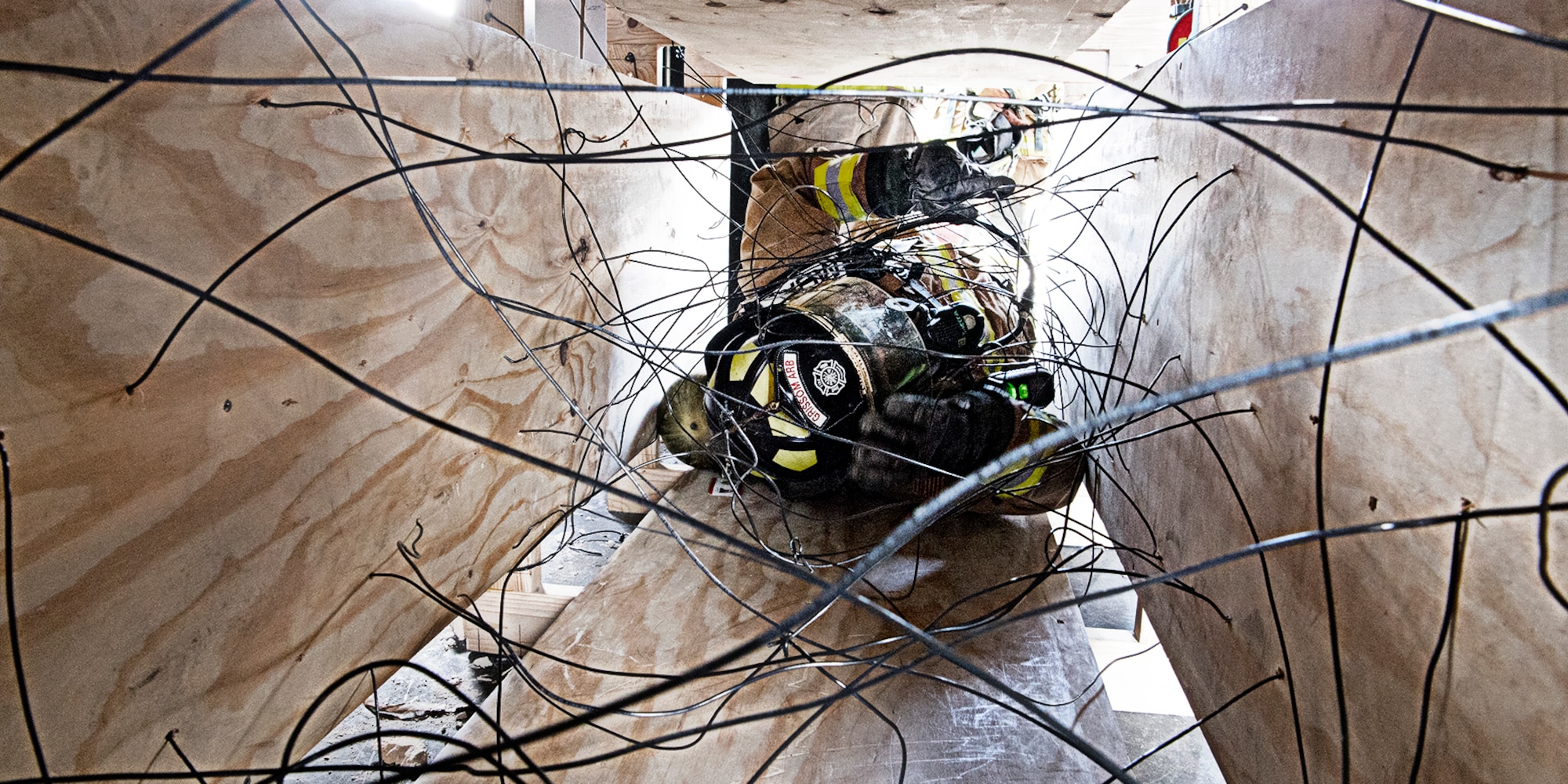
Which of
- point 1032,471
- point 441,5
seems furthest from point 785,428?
point 441,5

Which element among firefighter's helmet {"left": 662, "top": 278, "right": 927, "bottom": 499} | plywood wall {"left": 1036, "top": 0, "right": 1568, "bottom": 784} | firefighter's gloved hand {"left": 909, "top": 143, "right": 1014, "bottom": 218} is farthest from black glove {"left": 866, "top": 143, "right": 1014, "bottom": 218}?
plywood wall {"left": 1036, "top": 0, "right": 1568, "bottom": 784}

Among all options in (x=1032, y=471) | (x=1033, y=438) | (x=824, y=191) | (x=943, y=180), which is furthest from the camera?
(x=824, y=191)

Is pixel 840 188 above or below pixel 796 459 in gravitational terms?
above

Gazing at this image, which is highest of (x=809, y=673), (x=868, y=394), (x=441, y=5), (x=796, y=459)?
(x=441, y=5)

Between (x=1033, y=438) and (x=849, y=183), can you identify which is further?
(x=849, y=183)

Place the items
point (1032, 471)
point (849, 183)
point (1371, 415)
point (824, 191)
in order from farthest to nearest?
point (824, 191) < point (849, 183) < point (1032, 471) < point (1371, 415)

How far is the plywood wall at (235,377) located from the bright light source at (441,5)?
0.02m

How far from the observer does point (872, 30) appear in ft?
4.96

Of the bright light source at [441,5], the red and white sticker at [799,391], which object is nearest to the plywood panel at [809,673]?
the red and white sticker at [799,391]

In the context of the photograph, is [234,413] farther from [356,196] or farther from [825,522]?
Answer: [825,522]

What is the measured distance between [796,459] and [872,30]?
81 cm

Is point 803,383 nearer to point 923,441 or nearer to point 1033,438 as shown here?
point 923,441

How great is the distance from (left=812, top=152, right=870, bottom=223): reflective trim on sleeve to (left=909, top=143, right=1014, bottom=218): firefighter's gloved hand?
0.48 ft

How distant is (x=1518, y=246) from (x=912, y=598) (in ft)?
2.69
